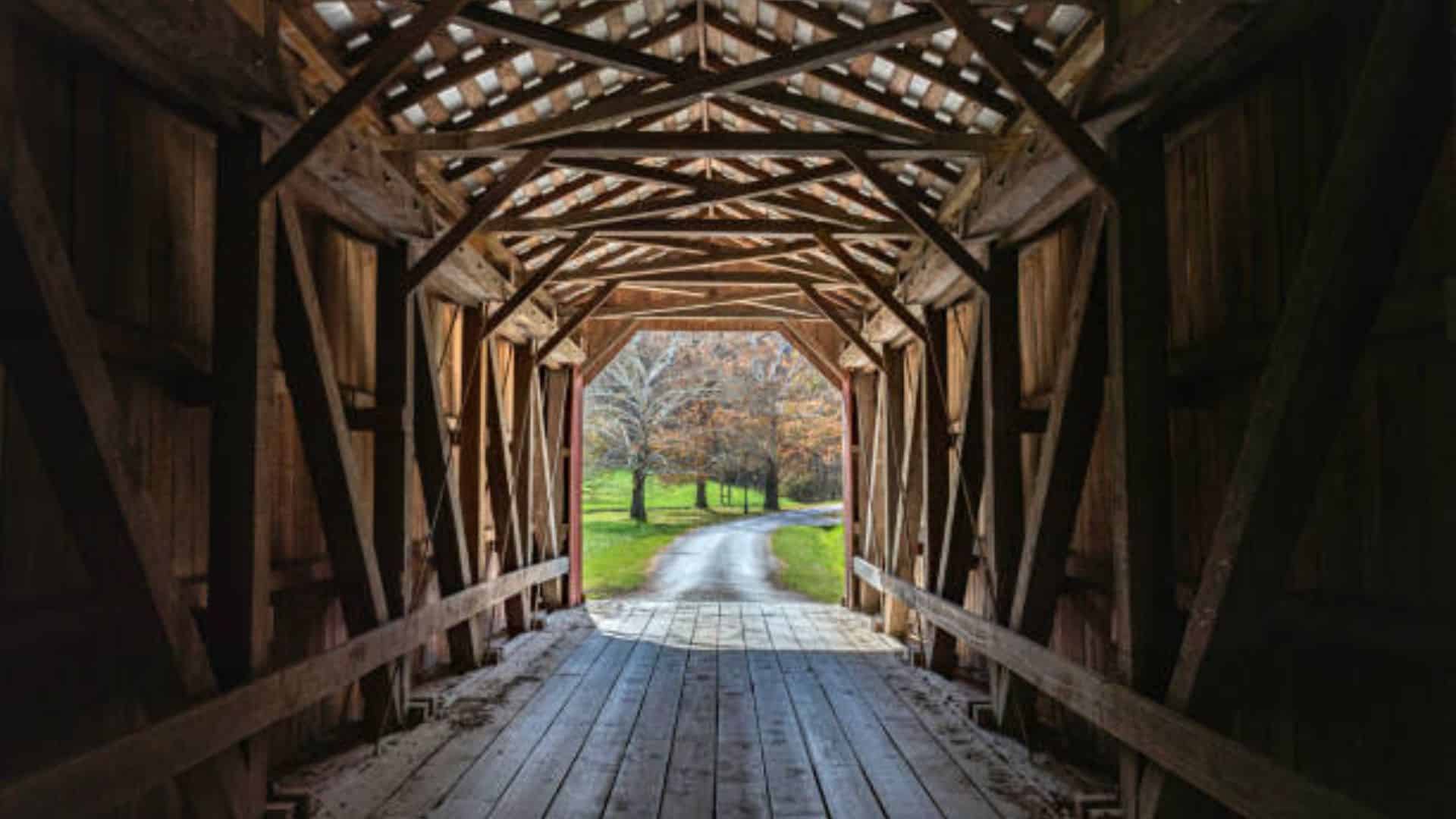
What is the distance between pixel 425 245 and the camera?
5961 millimetres

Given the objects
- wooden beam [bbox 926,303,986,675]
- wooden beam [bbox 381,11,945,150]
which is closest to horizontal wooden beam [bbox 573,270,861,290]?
wooden beam [bbox 926,303,986,675]

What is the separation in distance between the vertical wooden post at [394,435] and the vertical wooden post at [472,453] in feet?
6.36

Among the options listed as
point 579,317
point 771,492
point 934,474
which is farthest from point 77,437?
point 771,492

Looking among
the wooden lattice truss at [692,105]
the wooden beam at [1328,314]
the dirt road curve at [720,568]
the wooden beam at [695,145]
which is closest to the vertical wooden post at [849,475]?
the dirt road curve at [720,568]

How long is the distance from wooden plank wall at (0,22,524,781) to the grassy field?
10127 millimetres

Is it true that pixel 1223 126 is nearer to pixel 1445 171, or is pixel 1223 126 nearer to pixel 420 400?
pixel 1445 171

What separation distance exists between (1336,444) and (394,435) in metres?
4.51

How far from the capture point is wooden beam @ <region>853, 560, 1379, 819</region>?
93.4 inches

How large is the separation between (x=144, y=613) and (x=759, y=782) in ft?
8.71

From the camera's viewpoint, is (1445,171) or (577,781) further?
(577,781)

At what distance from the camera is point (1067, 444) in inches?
174

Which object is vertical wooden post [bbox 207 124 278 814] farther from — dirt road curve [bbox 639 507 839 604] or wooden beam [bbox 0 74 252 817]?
dirt road curve [bbox 639 507 839 604]

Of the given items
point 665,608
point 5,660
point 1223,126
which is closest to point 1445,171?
point 1223,126

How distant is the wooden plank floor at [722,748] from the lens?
426 centimetres
